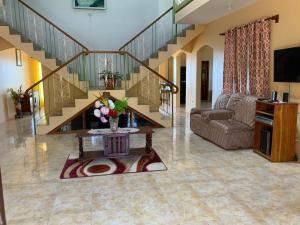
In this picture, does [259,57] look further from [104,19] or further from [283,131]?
[104,19]

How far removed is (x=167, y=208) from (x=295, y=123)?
2619mm

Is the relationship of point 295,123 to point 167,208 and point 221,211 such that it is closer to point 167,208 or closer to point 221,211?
point 221,211

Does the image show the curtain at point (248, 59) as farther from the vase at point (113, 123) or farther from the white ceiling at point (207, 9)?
the vase at point (113, 123)

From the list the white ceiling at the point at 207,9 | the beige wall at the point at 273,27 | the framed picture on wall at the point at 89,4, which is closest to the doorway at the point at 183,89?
the beige wall at the point at 273,27

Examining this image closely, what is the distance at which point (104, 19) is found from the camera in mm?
8344

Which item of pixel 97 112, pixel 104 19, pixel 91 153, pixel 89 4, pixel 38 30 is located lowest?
pixel 91 153

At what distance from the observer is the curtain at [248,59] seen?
16.1 feet

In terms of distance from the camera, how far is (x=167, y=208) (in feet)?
8.91

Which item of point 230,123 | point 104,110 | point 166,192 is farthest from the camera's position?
point 230,123

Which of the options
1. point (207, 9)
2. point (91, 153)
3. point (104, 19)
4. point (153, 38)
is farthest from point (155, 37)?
point (91, 153)

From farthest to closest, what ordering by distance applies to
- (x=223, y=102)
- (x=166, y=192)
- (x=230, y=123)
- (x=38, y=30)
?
(x=38, y=30), (x=223, y=102), (x=230, y=123), (x=166, y=192)

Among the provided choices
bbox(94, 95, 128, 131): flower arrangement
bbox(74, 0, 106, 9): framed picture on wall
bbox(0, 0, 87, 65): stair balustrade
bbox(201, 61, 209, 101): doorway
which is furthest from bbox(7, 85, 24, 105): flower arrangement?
bbox(201, 61, 209, 101): doorway

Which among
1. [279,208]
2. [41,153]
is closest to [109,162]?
[41,153]

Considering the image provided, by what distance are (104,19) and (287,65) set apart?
19.6 ft
